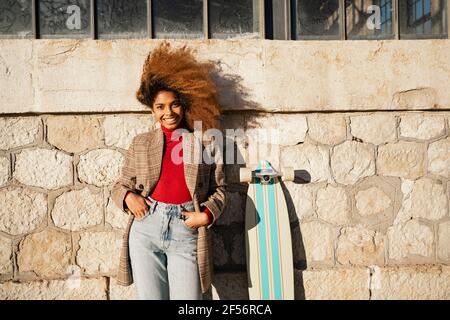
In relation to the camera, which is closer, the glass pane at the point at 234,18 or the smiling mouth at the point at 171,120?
the smiling mouth at the point at 171,120

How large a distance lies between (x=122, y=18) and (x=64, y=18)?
415 millimetres

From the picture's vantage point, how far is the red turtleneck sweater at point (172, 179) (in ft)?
7.24

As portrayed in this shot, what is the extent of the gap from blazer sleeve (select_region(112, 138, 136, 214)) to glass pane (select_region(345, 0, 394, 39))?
1.88 meters

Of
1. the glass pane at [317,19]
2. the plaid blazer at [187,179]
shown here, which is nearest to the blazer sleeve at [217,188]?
the plaid blazer at [187,179]

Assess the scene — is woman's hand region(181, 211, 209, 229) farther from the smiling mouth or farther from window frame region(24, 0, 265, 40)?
window frame region(24, 0, 265, 40)

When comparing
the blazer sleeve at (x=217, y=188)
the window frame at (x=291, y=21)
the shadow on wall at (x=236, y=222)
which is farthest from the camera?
the window frame at (x=291, y=21)

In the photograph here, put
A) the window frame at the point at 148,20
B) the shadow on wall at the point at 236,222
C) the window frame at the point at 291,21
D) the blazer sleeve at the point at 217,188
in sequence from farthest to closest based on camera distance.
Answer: the window frame at the point at 291,21 < the window frame at the point at 148,20 < the shadow on wall at the point at 236,222 < the blazer sleeve at the point at 217,188

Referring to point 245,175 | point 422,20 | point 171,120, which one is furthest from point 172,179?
point 422,20

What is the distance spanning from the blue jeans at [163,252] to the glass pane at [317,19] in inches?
66.4

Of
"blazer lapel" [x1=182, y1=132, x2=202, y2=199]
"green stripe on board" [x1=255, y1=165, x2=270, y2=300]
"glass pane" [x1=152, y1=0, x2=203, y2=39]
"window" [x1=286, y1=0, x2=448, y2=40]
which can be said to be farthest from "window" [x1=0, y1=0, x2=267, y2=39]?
"green stripe on board" [x1=255, y1=165, x2=270, y2=300]

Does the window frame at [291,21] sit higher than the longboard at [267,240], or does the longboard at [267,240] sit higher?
the window frame at [291,21]

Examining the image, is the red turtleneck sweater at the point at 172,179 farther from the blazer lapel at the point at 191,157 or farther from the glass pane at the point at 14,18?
the glass pane at the point at 14,18

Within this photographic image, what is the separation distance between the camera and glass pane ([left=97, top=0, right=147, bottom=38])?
2.85m

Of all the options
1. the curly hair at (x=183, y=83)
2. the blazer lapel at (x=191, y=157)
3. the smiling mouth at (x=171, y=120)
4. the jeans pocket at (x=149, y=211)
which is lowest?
the jeans pocket at (x=149, y=211)
